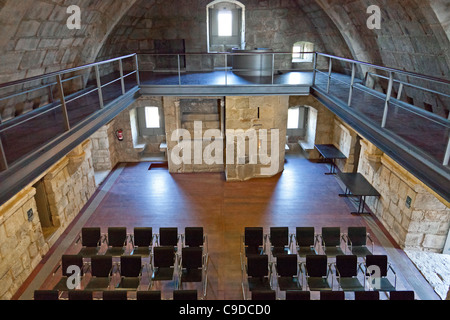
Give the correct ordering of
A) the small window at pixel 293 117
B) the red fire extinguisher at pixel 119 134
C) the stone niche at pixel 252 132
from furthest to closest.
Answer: the small window at pixel 293 117 → the red fire extinguisher at pixel 119 134 → the stone niche at pixel 252 132

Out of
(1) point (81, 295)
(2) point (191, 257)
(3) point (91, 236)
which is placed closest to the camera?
(1) point (81, 295)

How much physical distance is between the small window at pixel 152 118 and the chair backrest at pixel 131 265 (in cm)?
758

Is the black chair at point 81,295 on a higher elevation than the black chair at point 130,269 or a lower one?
higher

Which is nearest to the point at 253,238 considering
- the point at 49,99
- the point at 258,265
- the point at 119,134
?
the point at 258,265

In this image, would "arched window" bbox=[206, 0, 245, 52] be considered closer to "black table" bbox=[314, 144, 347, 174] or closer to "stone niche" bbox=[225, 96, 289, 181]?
"stone niche" bbox=[225, 96, 289, 181]

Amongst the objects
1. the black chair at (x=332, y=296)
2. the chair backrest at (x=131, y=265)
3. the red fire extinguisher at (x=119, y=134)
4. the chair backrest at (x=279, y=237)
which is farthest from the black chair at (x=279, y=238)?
the red fire extinguisher at (x=119, y=134)

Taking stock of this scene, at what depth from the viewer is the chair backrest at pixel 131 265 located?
18.0ft

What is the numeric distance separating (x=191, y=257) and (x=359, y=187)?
486 cm

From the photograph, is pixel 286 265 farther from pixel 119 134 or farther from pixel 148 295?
pixel 119 134

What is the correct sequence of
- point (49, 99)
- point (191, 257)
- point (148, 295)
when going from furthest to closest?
1. point (49, 99)
2. point (191, 257)
3. point (148, 295)

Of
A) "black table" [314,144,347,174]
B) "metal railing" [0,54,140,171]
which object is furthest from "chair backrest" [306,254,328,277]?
"black table" [314,144,347,174]

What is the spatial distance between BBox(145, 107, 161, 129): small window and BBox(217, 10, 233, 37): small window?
146 inches

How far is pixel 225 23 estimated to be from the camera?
11555 mm

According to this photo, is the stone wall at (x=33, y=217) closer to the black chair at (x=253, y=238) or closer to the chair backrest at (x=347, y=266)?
the black chair at (x=253, y=238)
